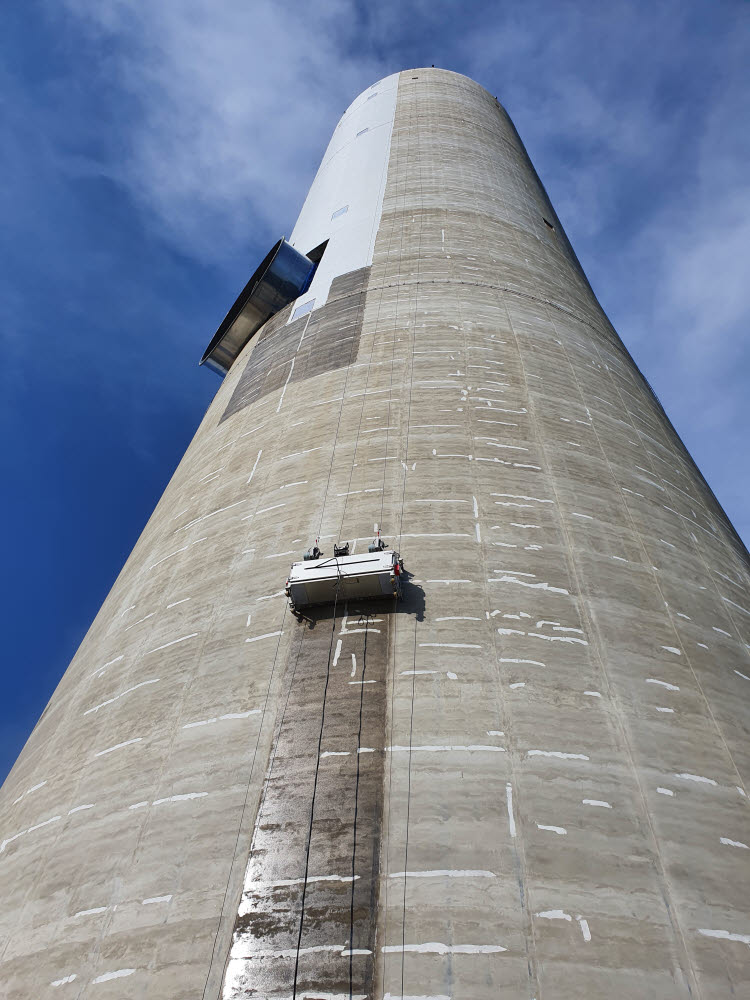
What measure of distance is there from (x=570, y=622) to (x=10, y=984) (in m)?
7.95

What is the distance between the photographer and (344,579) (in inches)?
389

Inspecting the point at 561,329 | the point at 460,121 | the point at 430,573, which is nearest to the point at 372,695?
the point at 430,573

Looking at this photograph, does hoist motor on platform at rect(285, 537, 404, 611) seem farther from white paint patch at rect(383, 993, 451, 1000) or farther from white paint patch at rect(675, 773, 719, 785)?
white paint patch at rect(383, 993, 451, 1000)

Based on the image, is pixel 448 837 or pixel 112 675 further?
pixel 112 675

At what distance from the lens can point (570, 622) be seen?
9.74 m

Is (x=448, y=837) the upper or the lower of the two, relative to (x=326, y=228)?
lower

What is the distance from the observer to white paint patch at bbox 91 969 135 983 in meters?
6.80

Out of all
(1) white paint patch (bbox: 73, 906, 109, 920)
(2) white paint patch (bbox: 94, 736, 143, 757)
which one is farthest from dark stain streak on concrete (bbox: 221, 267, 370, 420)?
(1) white paint patch (bbox: 73, 906, 109, 920)

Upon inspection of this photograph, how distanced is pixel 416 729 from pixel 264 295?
55.8 ft

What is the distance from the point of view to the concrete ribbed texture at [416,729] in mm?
6656

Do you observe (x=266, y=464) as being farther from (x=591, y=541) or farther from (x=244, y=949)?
(x=244, y=949)

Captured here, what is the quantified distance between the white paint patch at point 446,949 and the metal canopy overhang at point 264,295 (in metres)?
18.6

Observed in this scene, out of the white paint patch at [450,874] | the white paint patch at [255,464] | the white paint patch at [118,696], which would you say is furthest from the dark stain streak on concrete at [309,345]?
the white paint patch at [450,874]

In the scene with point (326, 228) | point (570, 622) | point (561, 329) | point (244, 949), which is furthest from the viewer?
point (326, 228)
